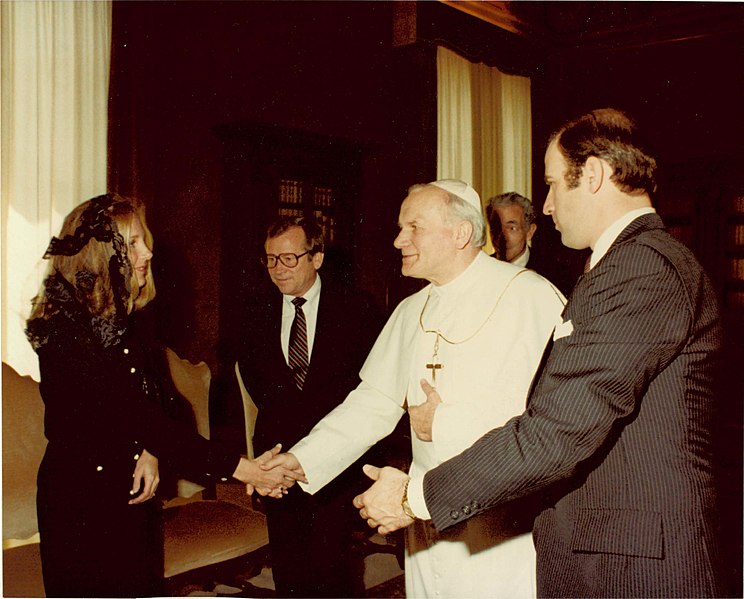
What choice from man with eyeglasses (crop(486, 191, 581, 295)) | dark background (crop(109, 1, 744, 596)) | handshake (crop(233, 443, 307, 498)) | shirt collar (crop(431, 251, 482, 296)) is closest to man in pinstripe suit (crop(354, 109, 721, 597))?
shirt collar (crop(431, 251, 482, 296))

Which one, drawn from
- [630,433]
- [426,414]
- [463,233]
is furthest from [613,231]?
[426,414]

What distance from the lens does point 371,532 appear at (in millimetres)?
3834

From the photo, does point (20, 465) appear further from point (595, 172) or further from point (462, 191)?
point (595, 172)

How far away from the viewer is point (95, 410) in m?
2.12

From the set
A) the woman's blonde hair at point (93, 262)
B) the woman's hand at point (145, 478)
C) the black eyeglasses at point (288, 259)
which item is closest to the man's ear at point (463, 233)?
the black eyeglasses at point (288, 259)

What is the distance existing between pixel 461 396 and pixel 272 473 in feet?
2.65

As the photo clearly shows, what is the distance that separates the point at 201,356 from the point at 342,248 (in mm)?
1604

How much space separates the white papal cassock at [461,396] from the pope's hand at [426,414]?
0.03m

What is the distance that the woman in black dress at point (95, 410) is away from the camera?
208 cm

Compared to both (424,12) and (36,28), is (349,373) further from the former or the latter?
(424,12)

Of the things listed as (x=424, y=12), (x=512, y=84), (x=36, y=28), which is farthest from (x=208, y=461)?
(x=512, y=84)

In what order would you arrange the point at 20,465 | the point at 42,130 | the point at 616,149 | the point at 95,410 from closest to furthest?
the point at 616,149 → the point at 95,410 → the point at 20,465 → the point at 42,130

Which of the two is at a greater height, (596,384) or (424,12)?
(424,12)

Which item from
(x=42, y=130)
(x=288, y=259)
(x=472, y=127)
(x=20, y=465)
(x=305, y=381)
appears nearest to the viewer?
(x=20, y=465)
